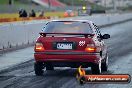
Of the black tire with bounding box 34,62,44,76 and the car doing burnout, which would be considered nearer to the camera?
the car doing burnout

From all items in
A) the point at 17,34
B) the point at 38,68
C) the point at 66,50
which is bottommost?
the point at 38,68

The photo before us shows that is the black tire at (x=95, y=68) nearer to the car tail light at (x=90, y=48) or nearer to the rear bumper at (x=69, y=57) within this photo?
the rear bumper at (x=69, y=57)

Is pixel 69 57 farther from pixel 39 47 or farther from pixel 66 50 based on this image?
pixel 39 47

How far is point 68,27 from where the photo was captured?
45.8ft

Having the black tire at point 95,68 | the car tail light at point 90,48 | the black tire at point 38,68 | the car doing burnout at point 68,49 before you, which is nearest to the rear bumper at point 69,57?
the car doing burnout at point 68,49

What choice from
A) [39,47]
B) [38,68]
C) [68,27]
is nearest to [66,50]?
[39,47]

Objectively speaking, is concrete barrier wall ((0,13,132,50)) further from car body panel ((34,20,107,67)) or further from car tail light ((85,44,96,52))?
car tail light ((85,44,96,52))

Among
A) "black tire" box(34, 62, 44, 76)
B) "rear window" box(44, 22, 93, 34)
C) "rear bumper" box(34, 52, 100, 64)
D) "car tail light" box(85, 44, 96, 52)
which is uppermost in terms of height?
"rear window" box(44, 22, 93, 34)

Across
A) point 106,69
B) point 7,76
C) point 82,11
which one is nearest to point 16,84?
point 7,76

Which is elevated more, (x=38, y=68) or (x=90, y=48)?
(x=90, y=48)

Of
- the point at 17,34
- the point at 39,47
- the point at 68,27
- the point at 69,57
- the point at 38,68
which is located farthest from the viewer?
the point at 17,34

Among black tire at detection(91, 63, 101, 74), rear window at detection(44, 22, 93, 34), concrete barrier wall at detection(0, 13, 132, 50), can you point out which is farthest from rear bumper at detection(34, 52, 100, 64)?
concrete barrier wall at detection(0, 13, 132, 50)

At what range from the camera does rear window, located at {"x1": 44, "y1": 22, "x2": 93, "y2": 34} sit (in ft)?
45.5

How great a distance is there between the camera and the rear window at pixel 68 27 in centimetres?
1386
